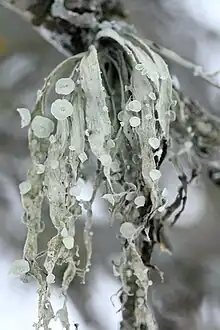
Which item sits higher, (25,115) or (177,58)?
(177,58)

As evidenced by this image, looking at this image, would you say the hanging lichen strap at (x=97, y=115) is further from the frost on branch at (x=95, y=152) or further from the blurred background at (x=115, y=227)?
the blurred background at (x=115, y=227)

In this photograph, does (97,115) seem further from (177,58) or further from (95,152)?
(177,58)

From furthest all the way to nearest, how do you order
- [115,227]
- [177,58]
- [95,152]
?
[115,227] < [177,58] < [95,152]

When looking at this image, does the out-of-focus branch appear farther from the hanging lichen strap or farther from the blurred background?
the blurred background

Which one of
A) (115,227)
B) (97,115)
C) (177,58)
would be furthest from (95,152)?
(115,227)

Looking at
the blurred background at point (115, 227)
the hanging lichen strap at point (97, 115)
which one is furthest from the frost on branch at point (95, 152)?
the blurred background at point (115, 227)

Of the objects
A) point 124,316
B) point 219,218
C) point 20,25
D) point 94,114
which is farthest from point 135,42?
point 219,218

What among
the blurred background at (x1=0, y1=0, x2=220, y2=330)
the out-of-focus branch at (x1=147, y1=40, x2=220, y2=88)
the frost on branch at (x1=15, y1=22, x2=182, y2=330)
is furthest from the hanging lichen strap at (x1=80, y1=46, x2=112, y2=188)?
the blurred background at (x1=0, y1=0, x2=220, y2=330)
